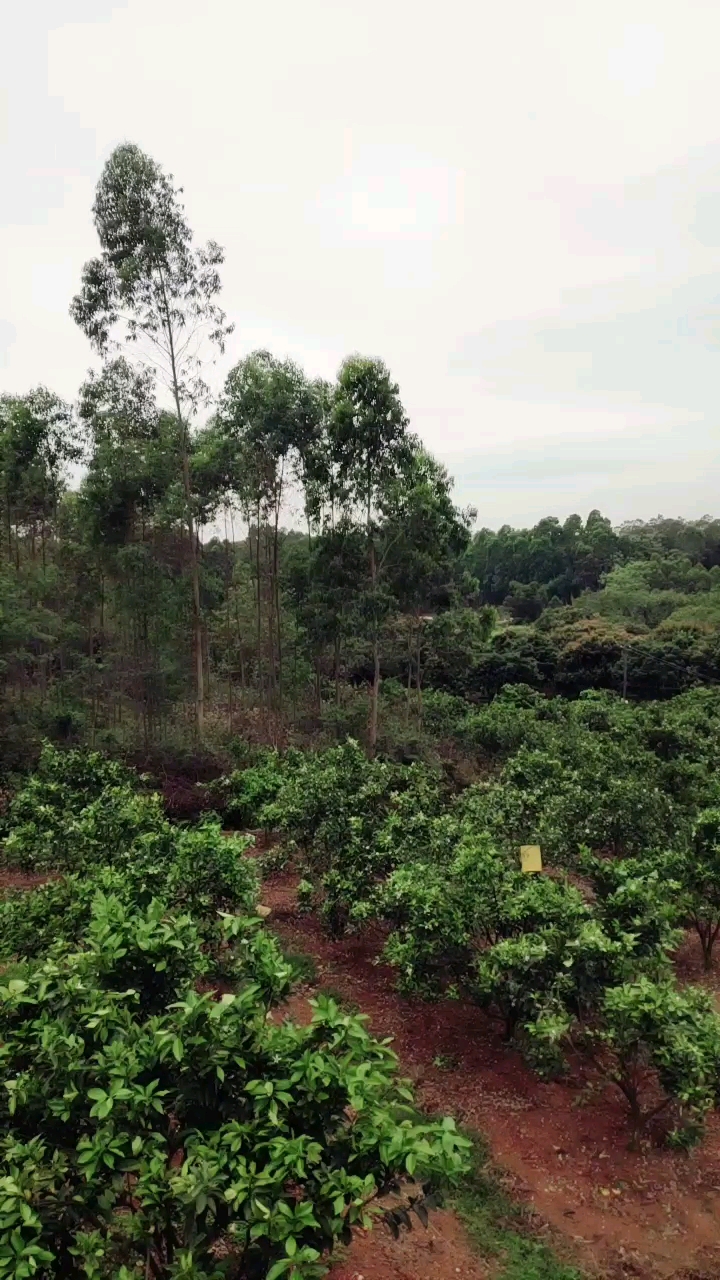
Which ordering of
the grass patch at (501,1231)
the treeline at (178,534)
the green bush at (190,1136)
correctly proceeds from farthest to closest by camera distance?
the treeline at (178,534), the grass patch at (501,1231), the green bush at (190,1136)

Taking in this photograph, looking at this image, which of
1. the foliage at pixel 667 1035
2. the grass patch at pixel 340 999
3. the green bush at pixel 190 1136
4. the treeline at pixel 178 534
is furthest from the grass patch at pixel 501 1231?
the treeline at pixel 178 534

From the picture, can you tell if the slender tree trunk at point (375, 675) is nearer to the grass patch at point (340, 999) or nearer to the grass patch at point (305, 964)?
the grass patch at point (305, 964)

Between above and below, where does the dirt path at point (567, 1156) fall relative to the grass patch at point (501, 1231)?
below

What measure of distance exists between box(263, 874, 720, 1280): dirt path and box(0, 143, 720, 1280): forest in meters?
0.07

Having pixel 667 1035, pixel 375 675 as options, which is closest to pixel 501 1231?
pixel 667 1035

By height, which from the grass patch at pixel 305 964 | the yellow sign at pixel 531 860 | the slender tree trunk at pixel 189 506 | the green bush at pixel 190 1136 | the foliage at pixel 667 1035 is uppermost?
the slender tree trunk at pixel 189 506

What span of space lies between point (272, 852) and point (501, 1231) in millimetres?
3637

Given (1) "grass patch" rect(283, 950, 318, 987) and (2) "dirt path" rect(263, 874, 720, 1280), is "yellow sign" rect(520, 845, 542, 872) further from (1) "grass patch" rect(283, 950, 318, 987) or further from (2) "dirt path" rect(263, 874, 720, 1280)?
(1) "grass patch" rect(283, 950, 318, 987)

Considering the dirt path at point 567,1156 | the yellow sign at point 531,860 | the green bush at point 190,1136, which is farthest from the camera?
the yellow sign at point 531,860

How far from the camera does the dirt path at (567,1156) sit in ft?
11.3

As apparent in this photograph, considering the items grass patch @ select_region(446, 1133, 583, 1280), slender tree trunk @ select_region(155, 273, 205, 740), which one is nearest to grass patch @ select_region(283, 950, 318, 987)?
grass patch @ select_region(446, 1133, 583, 1280)

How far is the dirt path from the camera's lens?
3455 millimetres

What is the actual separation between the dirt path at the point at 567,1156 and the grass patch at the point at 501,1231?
12 centimetres

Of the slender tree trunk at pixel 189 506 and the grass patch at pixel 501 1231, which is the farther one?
the slender tree trunk at pixel 189 506
